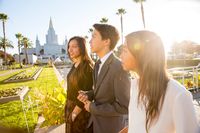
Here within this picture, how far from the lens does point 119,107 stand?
221 centimetres

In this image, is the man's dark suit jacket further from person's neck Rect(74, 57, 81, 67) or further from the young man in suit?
person's neck Rect(74, 57, 81, 67)

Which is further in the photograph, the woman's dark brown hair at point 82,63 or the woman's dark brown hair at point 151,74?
the woman's dark brown hair at point 82,63

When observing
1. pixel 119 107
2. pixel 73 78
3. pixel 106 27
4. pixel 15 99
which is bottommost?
pixel 15 99

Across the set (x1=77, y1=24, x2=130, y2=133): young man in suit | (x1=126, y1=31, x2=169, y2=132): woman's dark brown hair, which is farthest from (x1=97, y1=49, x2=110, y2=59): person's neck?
(x1=126, y1=31, x2=169, y2=132): woman's dark brown hair

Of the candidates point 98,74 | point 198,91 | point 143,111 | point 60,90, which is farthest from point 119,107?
point 198,91

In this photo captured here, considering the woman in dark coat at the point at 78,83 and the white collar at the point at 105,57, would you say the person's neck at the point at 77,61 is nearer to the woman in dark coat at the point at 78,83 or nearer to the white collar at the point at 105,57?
the woman in dark coat at the point at 78,83

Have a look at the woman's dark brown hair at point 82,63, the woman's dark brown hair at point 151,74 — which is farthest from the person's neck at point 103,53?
the woman's dark brown hair at point 151,74

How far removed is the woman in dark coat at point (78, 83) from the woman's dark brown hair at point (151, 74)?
1562 mm

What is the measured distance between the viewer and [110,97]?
2342 millimetres

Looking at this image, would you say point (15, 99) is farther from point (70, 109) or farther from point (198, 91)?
point (70, 109)

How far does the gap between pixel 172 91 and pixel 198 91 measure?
7.93 meters

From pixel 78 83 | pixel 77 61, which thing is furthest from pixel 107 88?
pixel 77 61

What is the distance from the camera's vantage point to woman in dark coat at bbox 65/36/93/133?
2988 millimetres

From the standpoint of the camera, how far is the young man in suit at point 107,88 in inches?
88.0
